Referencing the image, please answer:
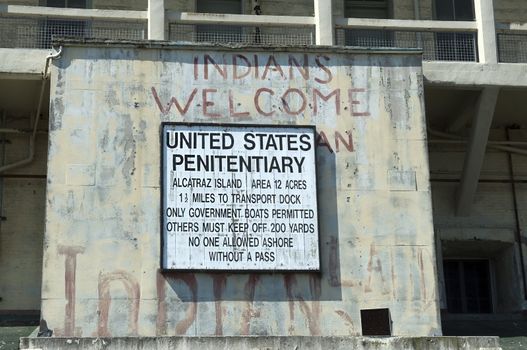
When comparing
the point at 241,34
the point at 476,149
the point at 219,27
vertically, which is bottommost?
the point at 476,149

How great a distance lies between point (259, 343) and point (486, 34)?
821 centimetres

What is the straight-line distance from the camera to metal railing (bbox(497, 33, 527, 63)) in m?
18.8

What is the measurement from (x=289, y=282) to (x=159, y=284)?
220 cm

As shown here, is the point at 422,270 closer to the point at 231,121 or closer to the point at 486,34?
A: the point at 231,121

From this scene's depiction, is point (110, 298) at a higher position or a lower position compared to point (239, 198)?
lower

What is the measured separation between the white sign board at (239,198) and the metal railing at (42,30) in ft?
9.05

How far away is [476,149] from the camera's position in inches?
728

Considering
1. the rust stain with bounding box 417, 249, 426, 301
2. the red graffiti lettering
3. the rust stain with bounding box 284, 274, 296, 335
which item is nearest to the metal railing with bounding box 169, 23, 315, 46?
the red graffiti lettering

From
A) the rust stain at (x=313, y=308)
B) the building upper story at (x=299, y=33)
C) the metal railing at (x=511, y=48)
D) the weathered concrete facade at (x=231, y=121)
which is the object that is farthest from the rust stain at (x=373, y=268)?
the metal railing at (x=511, y=48)

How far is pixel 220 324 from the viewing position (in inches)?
596

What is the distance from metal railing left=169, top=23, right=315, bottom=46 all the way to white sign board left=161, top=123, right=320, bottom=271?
2.66 m

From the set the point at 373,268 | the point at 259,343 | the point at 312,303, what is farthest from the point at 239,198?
the point at 259,343

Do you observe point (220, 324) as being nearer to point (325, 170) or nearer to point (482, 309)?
point (325, 170)

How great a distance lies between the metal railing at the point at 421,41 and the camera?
18.2 meters
